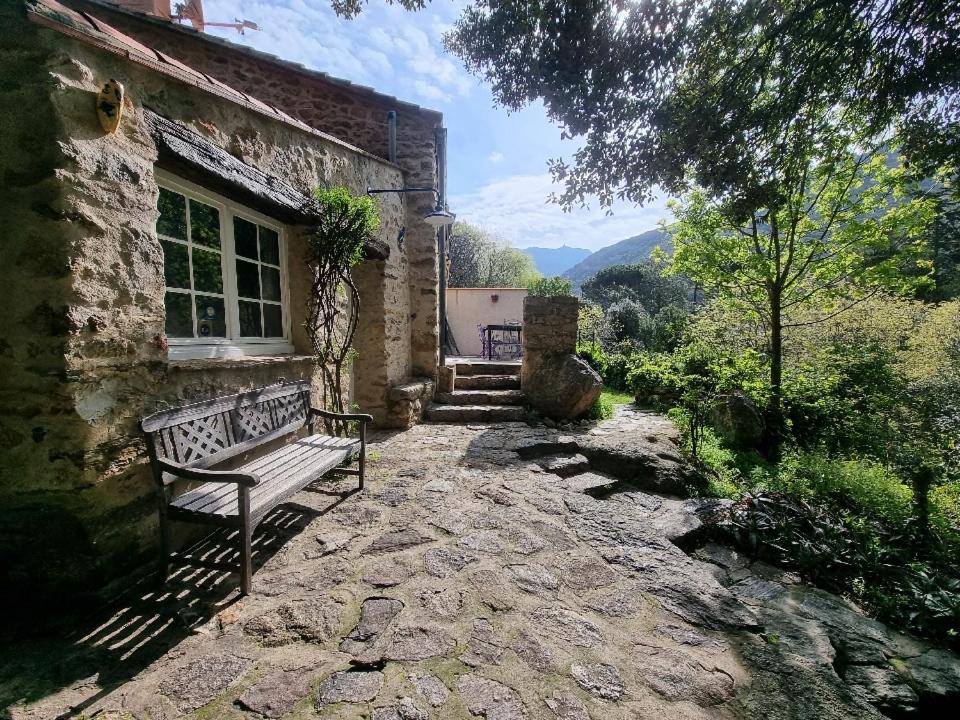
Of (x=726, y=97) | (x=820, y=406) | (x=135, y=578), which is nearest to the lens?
(x=135, y=578)

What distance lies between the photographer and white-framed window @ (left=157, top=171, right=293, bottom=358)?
9.35 feet

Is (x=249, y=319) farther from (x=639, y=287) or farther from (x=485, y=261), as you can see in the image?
(x=639, y=287)

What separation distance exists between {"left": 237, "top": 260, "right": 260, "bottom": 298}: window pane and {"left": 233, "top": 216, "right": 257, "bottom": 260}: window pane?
9cm

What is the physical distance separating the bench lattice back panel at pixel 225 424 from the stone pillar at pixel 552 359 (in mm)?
3696

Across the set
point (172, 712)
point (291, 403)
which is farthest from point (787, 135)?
point (172, 712)

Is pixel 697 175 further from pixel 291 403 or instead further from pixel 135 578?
pixel 135 578

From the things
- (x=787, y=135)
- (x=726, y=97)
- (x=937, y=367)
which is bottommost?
(x=937, y=367)

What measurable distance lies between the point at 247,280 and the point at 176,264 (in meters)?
0.70

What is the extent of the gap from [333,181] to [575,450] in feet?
14.2

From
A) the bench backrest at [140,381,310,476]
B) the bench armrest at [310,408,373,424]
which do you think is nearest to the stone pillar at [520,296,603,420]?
the bench armrest at [310,408,373,424]

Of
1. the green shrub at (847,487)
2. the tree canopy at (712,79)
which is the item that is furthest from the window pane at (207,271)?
the green shrub at (847,487)

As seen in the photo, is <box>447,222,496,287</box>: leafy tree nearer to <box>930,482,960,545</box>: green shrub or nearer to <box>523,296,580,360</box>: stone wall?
<box>523,296,580,360</box>: stone wall

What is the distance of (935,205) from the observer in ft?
16.7

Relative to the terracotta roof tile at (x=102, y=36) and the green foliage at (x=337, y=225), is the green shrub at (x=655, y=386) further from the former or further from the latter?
the terracotta roof tile at (x=102, y=36)
